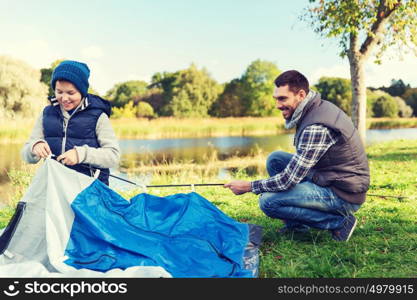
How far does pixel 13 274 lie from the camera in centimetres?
262

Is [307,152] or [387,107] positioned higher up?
[387,107]

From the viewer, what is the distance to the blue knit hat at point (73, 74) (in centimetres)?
309

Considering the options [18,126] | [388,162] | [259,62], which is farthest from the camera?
[259,62]

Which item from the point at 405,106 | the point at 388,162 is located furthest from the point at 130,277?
the point at 405,106

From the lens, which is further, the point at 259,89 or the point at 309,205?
the point at 259,89

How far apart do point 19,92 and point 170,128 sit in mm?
9617

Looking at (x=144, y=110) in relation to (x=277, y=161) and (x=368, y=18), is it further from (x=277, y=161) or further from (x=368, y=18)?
(x=277, y=161)

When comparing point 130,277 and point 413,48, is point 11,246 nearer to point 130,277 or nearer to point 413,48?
point 130,277

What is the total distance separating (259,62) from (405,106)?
1414 centimetres

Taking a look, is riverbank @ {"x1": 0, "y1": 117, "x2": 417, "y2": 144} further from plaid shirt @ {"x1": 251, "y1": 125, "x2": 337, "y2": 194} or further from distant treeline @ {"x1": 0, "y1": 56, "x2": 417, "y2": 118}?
plaid shirt @ {"x1": 251, "y1": 125, "x2": 337, "y2": 194}

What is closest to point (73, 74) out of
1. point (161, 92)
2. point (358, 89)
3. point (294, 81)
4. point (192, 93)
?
point (294, 81)

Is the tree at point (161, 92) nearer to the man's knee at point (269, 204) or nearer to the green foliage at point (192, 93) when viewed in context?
the green foliage at point (192, 93)

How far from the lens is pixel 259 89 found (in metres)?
38.4

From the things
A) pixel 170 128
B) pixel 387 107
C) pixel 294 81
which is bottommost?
pixel 170 128
